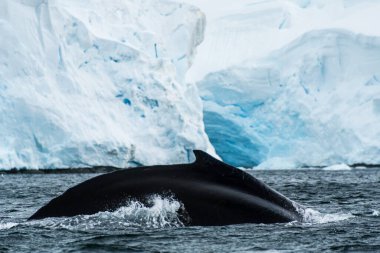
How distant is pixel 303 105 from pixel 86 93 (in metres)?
16.5

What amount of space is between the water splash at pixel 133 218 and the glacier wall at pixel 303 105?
44.7 meters

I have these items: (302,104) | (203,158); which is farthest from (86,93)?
(203,158)

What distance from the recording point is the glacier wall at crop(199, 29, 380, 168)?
182 ft

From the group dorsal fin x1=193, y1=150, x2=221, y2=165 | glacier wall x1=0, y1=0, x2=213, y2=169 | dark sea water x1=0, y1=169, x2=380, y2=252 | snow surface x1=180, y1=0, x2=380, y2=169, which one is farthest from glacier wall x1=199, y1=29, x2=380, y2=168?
dorsal fin x1=193, y1=150, x2=221, y2=165

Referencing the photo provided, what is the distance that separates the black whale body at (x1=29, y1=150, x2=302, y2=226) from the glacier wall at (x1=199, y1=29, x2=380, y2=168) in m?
44.8

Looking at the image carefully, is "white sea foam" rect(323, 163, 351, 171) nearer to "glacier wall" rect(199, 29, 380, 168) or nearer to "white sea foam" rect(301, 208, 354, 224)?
"glacier wall" rect(199, 29, 380, 168)

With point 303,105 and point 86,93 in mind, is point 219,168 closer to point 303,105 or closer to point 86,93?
point 86,93

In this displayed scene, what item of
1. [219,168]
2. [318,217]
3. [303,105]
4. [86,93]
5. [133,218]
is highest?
[86,93]

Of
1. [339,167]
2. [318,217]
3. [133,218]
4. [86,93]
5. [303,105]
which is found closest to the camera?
[133,218]

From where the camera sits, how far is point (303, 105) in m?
56.5

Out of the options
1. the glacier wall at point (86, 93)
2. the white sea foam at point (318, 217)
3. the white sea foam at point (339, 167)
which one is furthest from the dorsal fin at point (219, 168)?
the white sea foam at point (339, 167)

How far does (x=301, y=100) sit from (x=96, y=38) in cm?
1629

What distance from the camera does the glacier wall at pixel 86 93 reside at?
44125 millimetres

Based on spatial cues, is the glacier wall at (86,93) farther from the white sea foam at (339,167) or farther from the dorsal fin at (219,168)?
the dorsal fin at (219,168)
